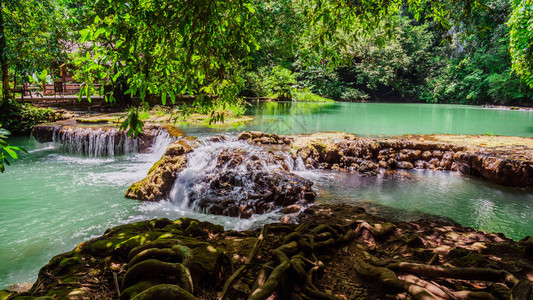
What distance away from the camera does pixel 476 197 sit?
7.21m

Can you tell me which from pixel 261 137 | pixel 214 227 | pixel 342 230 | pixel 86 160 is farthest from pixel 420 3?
pixel 86 160

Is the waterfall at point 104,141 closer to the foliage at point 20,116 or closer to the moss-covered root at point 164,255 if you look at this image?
the foliage at point 20,116

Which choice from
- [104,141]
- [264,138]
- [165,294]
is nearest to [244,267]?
[165,294]

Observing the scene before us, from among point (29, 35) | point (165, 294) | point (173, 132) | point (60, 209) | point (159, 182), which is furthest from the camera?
point (29, 35)

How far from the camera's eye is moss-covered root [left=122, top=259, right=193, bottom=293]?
2.34 meters

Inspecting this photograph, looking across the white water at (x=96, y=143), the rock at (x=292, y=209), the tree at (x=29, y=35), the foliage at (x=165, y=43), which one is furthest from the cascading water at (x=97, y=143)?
the foliage at (x=165, y=43)

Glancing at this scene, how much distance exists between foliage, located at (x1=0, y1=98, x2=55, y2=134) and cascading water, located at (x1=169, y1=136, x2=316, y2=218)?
10896 mm

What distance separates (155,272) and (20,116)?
1603cm

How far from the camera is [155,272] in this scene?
2391 mm

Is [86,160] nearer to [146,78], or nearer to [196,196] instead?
[196,196]

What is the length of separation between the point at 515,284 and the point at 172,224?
3.73 m

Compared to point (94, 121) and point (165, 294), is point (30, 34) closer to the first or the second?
point (94, 121)

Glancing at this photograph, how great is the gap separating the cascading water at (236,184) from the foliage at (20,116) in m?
10.9

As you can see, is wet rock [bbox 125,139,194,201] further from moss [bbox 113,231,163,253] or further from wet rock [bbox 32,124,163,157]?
moss [bbox 113,231,163,253]
